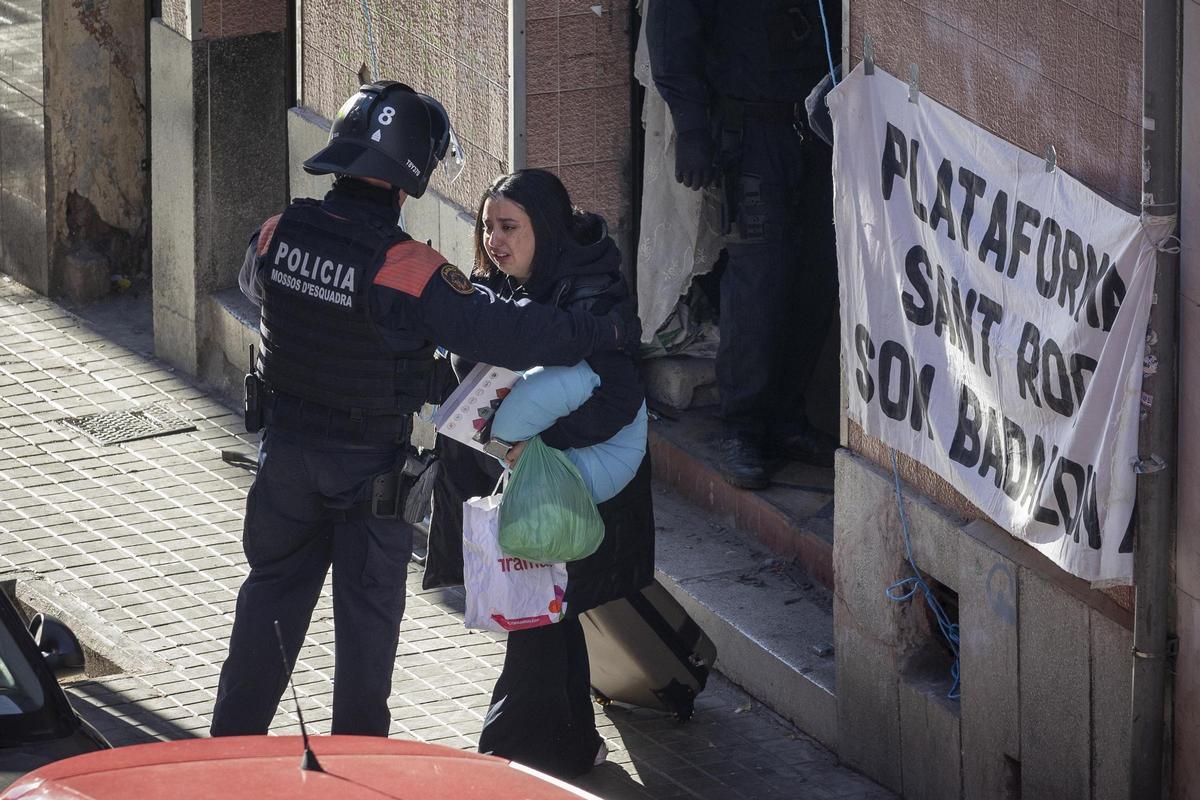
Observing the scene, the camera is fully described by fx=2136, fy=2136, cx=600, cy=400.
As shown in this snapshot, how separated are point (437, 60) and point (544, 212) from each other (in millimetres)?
2869

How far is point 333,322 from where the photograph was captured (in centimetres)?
568

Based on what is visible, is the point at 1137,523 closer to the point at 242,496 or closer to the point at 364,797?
the point at 364,797

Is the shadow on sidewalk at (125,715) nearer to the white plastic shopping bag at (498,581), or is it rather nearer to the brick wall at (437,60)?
the white plastic shopping bag at (498,581)

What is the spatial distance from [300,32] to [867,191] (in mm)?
4397

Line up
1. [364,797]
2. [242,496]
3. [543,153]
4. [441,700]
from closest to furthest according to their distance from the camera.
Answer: [364,797] < [441,700] < [543,153] < [242,496]

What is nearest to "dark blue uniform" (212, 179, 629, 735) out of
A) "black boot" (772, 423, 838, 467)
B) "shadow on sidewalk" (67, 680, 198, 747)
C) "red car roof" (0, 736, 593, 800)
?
"shadow on sidewalk" (67, 680, 198, 747)

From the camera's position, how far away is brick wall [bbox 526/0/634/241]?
319 inches

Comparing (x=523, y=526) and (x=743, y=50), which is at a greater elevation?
(x=743, y=50)

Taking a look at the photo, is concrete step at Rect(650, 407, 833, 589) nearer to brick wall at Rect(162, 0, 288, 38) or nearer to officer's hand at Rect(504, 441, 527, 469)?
officer's hand at Rect(504, 441, 527, 469)

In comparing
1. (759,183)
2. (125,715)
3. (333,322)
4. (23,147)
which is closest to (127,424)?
(23,147)

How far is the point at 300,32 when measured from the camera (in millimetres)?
9734

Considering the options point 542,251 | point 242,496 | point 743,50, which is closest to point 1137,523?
point 542,251

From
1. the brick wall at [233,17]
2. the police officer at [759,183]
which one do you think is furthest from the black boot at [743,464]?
the brick wall at [233,17]

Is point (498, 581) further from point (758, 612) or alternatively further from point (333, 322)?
point (758, 612)
